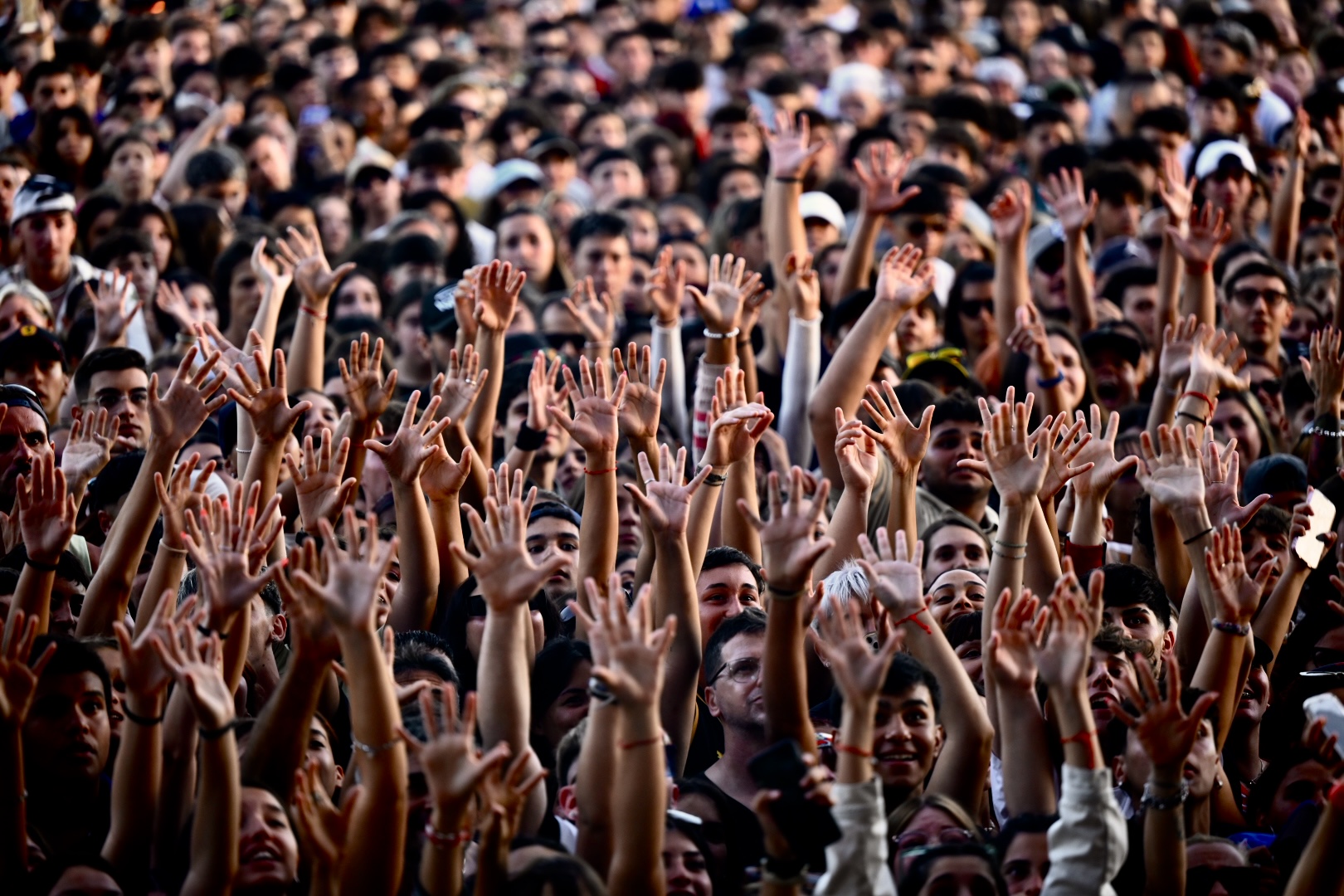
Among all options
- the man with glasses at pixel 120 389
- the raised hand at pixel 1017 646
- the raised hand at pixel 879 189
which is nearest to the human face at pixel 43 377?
the man with glasses at pixel 120 389

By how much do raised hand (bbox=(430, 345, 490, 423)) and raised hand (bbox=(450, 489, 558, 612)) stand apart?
1.23m

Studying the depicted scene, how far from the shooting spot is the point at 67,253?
7781 millimetres

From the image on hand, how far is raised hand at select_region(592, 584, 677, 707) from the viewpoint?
12.5 feet

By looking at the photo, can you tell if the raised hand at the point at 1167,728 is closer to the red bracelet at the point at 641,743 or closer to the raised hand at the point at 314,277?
the red bracelet at the point at 641,743

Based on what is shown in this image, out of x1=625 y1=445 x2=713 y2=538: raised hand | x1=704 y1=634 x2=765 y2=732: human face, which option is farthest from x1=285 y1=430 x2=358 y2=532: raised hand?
x1=704 y1=634 x2=765 y2=732: human face

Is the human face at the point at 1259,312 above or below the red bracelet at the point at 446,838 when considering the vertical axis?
below

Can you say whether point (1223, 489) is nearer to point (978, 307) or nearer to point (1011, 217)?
point (1011, 217)

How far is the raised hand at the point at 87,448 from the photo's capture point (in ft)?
17.7

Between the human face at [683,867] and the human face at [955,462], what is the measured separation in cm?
236

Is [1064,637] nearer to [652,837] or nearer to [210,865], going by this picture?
[652,837]

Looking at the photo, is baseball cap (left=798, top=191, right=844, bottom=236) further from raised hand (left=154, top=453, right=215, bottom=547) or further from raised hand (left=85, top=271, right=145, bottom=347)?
raised hand (left=154, top=453, right=215, bottom=547)

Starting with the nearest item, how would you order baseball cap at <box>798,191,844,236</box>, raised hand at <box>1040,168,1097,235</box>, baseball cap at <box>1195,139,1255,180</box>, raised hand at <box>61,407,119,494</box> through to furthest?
raised hand at <box>61,407,119,494</box> < raised hand at <box>1040,168,1097,235</box> < baseball cap at <box>798,191,844,236</box> < baseball cap at <box>1195,139,1255,180</box>

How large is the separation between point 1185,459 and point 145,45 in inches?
309

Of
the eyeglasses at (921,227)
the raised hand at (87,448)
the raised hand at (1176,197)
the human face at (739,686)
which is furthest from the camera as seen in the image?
the eyeglasses at (921,227)
